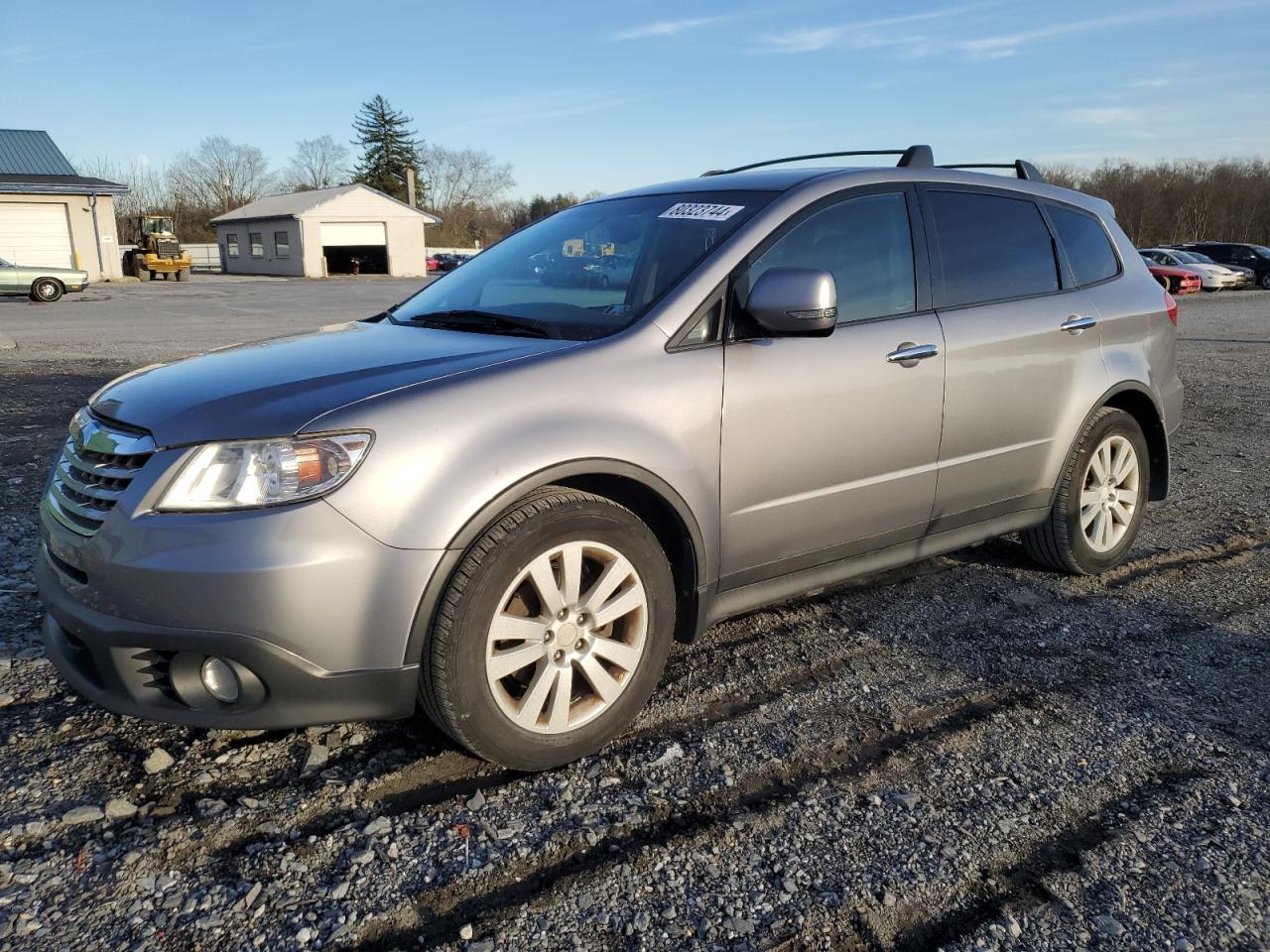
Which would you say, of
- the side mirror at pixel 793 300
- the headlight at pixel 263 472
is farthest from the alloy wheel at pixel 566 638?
the side mirror at pixel 793 300

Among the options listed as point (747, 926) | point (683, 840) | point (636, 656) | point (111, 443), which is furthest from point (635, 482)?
point (111, 443)

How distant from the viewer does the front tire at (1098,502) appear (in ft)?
14.6

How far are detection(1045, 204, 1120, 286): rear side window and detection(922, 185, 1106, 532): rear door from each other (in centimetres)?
11

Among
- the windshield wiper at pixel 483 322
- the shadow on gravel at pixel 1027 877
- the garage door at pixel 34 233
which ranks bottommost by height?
the shadow on gravel at pixel 1027 877

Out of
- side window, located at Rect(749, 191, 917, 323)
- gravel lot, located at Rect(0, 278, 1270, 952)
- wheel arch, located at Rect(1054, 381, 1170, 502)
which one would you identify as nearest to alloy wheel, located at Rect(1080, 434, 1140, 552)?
wheel arch, located at Rect(1054, 381, 1170, 502)

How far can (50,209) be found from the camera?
1452 inches

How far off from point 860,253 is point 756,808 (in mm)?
2082

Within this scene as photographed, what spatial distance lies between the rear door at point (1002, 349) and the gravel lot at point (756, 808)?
59 cm

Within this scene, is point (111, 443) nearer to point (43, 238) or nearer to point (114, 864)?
point (114, 864)

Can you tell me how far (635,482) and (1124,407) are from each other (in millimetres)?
2994

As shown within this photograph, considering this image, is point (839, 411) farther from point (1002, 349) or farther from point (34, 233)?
point (34, 233)

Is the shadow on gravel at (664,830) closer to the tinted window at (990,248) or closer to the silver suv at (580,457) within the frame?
the silver suv at (580,457)

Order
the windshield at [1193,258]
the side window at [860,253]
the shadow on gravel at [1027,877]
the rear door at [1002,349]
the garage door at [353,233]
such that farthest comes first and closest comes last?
the garage door at [353,233], the windshield at [1193,258], the rear door at [1002,349], the side window at [860,253], the shadow on gravel at [1027,877]

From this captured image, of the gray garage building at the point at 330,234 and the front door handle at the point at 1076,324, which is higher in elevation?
the gray garage building at the point at 330,234
